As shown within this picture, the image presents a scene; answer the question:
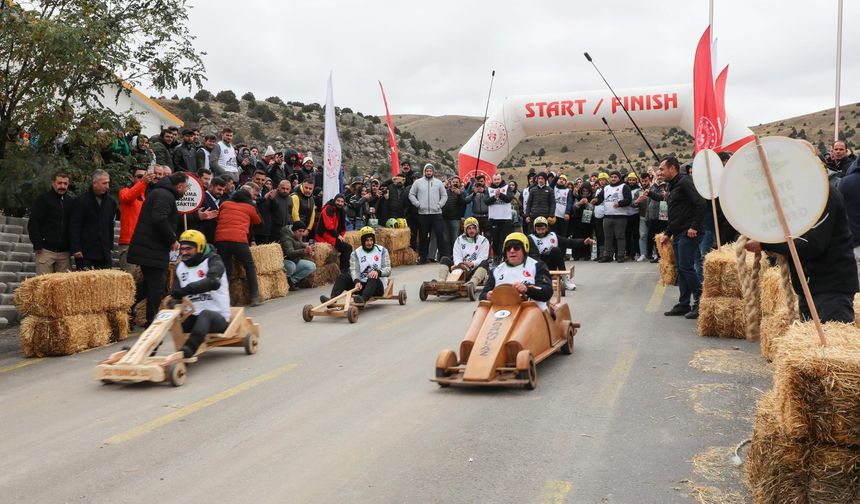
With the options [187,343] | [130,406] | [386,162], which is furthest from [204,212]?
[386,162]

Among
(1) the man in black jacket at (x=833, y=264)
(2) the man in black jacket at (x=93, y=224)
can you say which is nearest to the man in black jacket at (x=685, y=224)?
(1) the man in black jacket at (x=833, y=264)

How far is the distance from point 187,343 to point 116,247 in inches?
284

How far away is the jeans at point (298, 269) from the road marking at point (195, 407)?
778 centimetres

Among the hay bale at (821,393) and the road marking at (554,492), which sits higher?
the hay bale at (821,393)

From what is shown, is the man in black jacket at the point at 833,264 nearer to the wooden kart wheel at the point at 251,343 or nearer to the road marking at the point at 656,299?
the wooden kart wheel at the point at 251,343

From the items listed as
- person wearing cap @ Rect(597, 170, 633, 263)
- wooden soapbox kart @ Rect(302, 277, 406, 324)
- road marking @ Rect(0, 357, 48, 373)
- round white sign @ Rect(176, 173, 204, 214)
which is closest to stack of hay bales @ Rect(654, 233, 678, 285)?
person wearing cap @ Rect(597, 170, 633, 263)

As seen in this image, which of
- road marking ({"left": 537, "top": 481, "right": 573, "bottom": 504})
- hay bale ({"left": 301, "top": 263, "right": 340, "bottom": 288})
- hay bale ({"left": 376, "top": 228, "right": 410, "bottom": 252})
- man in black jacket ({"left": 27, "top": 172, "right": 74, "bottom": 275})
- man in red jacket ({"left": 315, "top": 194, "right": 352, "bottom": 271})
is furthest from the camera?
hay bale ({"left": 376, "top": 228, "right": 410, "bottom": 252})

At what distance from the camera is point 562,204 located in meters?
21.5

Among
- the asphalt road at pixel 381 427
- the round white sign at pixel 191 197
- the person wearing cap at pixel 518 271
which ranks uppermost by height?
the round white sign at pixel 191 197

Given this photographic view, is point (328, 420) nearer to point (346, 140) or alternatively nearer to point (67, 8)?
point (67, 8)

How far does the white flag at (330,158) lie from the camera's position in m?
18.5

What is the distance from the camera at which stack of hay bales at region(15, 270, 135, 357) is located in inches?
422

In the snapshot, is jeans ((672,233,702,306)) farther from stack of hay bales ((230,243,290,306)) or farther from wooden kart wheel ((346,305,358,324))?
stack of hay bales ((230,243,290,306))

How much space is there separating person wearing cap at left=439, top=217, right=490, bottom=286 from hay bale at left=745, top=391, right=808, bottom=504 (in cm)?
1088
